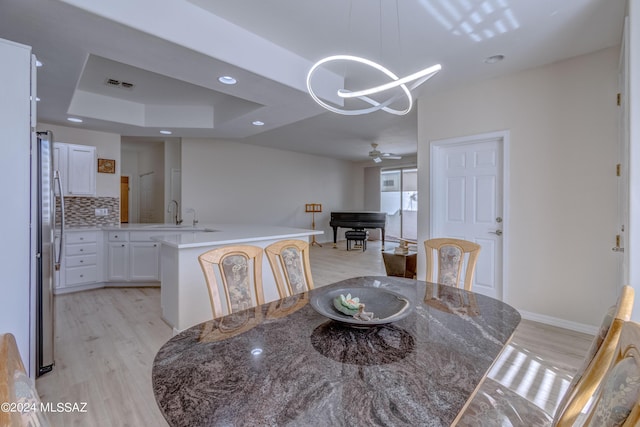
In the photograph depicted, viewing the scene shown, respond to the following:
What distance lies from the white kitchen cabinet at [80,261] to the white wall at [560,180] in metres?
5.32

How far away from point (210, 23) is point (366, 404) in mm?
2641

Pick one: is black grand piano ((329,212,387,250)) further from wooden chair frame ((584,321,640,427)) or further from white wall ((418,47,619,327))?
wooden chair frame ((584,321,640,427))

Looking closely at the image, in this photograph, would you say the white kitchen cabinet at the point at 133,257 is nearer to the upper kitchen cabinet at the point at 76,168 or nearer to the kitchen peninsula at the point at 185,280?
the upper kitchen cabinet at the point at 76,168

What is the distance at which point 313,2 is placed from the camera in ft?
6.93

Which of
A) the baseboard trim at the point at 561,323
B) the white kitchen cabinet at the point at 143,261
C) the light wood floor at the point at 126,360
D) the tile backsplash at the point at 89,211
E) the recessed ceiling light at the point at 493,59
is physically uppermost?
the recessed ceiling light at the point at 493,59

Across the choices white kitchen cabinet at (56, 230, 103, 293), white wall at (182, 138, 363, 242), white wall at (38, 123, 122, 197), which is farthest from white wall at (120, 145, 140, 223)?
white kitchen cabinet at (56, 230, 103, 293)

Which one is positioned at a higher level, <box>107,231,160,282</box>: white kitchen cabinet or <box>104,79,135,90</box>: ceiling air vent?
<box>104,79,135,90</box>: ceiling air vent

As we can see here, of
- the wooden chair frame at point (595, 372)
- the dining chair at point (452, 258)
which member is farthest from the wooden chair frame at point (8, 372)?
the dining chair at point (452, 258)

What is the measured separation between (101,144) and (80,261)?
1.82 metres

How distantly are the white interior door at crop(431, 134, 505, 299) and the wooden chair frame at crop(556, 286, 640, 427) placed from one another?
2.85 meters

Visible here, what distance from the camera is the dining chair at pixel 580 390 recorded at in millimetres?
782

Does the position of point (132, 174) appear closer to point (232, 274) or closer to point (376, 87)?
point (232, 274)

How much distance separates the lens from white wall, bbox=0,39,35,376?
164 cm

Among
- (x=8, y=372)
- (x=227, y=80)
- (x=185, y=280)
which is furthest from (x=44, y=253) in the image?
(x=8, y=372)
